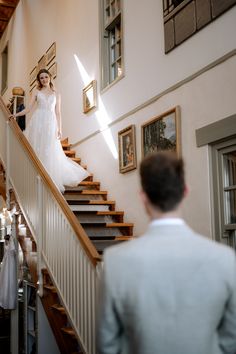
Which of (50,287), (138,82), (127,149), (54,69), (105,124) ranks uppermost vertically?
(54,69)

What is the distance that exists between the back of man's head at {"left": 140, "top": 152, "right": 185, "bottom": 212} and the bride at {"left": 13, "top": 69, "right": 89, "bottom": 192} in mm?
5009

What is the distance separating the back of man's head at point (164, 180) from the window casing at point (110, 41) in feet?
18.4

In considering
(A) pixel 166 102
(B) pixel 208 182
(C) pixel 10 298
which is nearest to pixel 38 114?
(A) pixel 166 102

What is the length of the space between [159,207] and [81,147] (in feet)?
21.5

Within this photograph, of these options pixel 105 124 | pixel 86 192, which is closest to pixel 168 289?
pixel 86 192

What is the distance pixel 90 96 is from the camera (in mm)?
7645

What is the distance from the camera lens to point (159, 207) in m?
1.62

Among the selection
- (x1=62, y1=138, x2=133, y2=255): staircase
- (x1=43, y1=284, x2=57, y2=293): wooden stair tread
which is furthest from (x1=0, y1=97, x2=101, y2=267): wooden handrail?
(x1=62, y1=138, x2=133, y2=255): staircase

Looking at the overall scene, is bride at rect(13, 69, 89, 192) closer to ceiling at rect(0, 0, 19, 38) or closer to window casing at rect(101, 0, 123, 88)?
window casing at rect(101, 0, 123, 88)

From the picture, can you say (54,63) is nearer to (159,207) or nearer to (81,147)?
(81,147)

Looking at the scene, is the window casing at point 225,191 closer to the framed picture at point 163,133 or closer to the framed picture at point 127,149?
the framed picture at point 163,133

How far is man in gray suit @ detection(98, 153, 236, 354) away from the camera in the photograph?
1.54 metres

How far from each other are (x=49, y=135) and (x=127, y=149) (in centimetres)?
121

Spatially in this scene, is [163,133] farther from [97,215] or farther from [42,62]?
[42,62]
